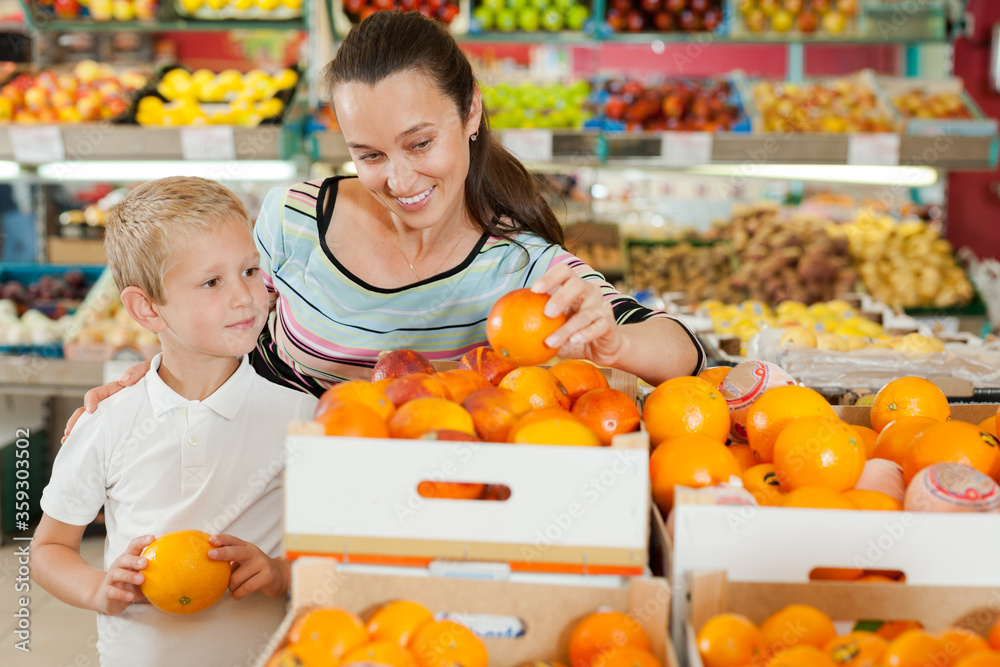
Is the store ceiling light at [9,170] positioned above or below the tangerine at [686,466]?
above

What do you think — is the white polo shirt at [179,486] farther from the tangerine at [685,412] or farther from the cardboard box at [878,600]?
the cardboard box at [878,600]

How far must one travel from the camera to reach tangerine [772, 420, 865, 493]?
1.09 metres

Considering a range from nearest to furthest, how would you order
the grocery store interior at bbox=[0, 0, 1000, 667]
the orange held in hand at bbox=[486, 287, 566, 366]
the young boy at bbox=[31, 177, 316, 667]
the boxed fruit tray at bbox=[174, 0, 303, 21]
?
the orange held in hand at bbox=[486, 287, 566, 366]
the young boy at bbox=[31, 177, 316, 667]
the grocery store interior at bbox=[0, 0, 1000, 667]
the boxed fruit tray at bbox=[174, 0, 303, 21]

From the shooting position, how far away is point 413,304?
182cm

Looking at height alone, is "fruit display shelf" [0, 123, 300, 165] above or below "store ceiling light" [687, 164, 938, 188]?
above

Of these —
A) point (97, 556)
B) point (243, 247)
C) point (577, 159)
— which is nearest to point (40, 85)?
point (97, 556)

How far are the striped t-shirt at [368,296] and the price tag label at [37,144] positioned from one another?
212 centimetres

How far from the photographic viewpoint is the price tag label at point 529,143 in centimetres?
354

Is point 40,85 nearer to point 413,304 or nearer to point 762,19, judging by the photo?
point 413,304

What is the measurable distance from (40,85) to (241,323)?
3.17m

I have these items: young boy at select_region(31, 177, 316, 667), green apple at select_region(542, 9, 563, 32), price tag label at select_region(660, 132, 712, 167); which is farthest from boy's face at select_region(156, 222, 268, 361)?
green apple at select_region(542, 9, 563, 32)

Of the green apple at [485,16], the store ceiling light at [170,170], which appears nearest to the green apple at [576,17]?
the green apple at [485,16]

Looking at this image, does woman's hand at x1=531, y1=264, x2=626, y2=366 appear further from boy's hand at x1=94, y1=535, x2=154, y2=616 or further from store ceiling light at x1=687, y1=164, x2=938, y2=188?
store ceiling light at x1=687, y1=164, x2=938, y2=188

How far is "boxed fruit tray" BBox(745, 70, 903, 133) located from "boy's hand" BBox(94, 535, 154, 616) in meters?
3.33
